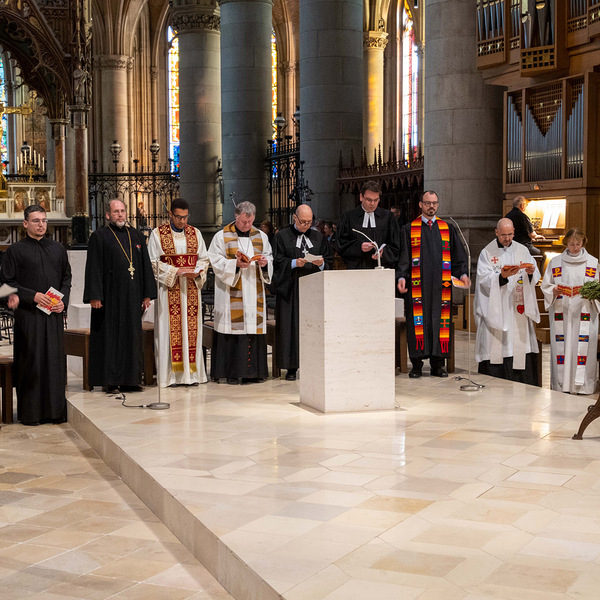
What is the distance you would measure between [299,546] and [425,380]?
4724 mm

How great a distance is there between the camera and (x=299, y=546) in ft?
14.2

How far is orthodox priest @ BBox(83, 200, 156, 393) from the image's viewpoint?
331 inches

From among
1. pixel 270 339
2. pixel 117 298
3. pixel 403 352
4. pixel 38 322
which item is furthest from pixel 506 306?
pixel 38 322

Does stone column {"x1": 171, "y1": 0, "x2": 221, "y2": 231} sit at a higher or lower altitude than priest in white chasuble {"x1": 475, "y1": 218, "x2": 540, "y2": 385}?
higher

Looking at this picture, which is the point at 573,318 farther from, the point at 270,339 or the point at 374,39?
the point at 374,39

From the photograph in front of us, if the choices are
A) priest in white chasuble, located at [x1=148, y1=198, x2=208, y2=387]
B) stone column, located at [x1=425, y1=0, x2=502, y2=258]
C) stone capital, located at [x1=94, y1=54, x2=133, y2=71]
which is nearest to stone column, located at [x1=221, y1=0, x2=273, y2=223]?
stone column, located at [x1=425, y1=0, x2=502, y2=258]

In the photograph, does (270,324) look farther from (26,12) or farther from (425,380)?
(26,12)

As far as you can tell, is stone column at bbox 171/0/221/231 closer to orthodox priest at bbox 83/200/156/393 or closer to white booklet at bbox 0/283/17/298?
orthodox priest at bbox 83/200/156/393

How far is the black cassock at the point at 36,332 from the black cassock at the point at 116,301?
0.53 m

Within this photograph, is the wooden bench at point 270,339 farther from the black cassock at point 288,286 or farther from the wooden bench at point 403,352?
the wooden bench at point 403,352

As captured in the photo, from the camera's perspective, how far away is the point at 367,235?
29.9 ft

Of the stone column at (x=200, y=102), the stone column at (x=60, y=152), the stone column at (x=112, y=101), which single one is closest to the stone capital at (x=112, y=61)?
the stone column at (x=112, y=101)

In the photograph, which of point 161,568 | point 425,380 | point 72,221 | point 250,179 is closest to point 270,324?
point 425,380

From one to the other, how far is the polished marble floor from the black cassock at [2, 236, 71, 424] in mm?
221
